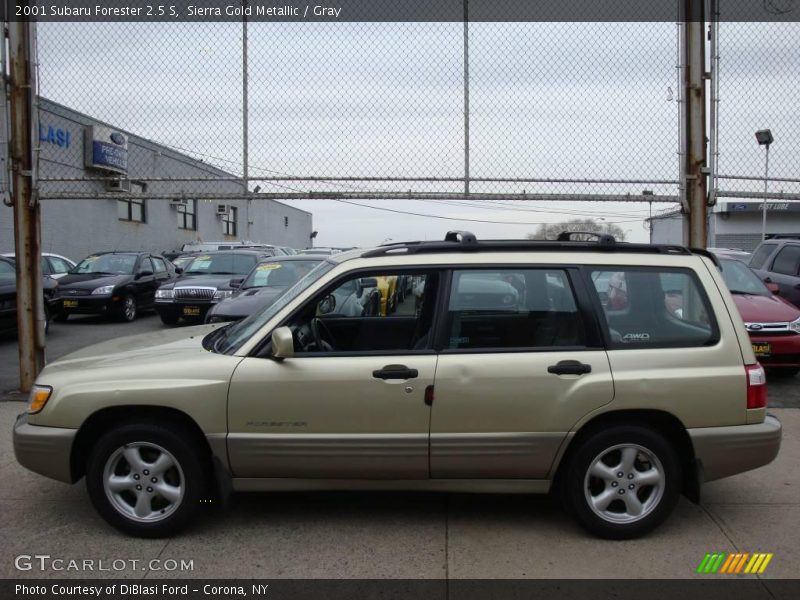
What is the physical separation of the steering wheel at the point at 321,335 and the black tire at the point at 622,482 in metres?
1.57

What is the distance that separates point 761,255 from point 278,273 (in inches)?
337

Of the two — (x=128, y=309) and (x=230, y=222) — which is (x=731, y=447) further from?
(x=230, y=222)

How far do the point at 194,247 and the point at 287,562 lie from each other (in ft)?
87.8

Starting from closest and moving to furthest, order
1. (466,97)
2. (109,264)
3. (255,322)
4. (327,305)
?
(255,322)
(327,305)
(466,97)
(109,264)

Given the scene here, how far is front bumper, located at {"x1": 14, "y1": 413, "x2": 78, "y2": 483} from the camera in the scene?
155 inches

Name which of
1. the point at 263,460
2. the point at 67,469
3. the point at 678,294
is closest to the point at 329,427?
the point at 263,460

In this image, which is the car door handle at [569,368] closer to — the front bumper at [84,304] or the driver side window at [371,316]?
the driver side window at [371,316]

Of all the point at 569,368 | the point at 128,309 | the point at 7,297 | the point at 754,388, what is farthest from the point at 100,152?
the point at 754,388

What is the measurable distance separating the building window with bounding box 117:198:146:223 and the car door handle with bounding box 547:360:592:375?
26.9 m

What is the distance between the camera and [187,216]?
3459 centimetres

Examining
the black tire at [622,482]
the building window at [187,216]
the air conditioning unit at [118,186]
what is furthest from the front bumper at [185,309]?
the building window at [187,216]
